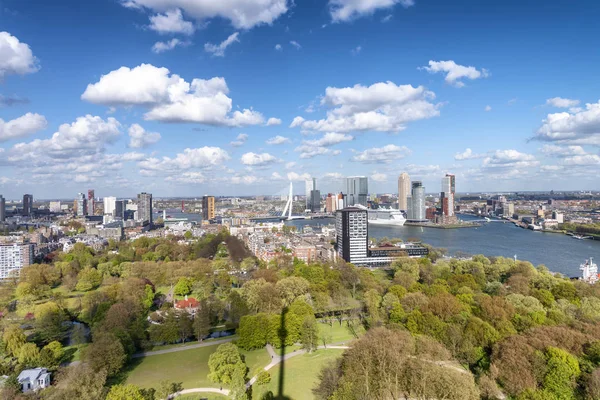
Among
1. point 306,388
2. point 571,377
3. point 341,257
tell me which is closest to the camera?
point 571,377

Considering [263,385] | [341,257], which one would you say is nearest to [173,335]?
[263,385]

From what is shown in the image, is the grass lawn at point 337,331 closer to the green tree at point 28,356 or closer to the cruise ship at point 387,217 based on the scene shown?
the green tree at point 28,356

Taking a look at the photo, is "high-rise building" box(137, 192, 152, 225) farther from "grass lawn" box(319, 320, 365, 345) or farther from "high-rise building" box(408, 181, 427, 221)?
"grass lawn" box(319, 320, 365, 345)

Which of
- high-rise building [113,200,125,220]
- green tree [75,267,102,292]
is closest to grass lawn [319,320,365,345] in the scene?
green tree [75,267,102,292]

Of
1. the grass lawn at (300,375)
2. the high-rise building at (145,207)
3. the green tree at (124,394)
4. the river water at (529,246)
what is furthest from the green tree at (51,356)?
the high-rise building at (145,207)

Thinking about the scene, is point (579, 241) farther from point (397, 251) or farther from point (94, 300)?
point (94, 300)

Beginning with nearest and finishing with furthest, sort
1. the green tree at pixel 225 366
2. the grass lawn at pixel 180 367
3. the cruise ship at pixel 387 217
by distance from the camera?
the green tree at pixel 225 366
the grass lawn at pixel 180 367
the cruise ship at pixel 387 217

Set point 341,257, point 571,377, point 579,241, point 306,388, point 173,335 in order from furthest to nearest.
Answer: point 579,241 → point 341,257 → point 173,335 → point 306,388 → point 571,377
